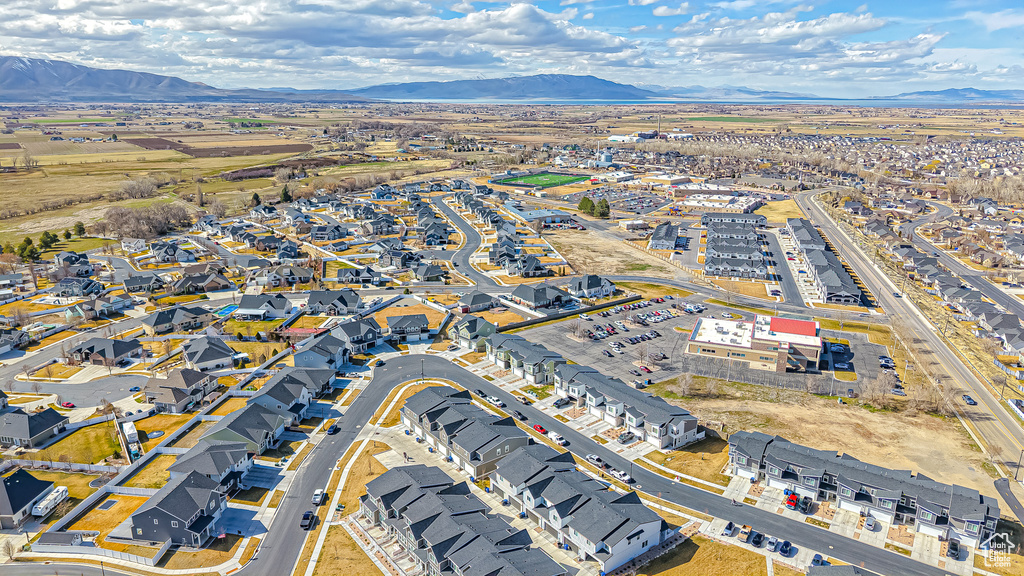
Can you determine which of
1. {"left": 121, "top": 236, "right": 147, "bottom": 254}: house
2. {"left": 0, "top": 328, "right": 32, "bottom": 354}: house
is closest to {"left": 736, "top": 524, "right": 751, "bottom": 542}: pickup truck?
{"left": 0, "top": 328, "right": 32, "bottom": 354}: house

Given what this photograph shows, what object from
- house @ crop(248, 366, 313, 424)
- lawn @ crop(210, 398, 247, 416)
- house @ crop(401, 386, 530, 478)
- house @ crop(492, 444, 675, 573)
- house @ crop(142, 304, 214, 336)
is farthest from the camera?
house @ crop(142, 304, 214, 336)

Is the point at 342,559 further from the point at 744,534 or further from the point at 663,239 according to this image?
the point at 663,239

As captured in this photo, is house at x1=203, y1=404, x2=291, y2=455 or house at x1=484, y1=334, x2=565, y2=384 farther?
house at x1=484, y1=334, x2=565, y2=384

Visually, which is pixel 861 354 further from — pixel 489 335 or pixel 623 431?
pixel 489 335

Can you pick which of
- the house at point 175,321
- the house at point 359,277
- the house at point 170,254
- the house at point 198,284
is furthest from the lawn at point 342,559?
the house at point 170,254

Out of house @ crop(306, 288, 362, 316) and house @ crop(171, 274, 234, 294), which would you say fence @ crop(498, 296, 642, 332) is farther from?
house @ crop(171, 274, 234, 294)

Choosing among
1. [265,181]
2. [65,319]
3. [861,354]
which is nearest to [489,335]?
[861,354]
